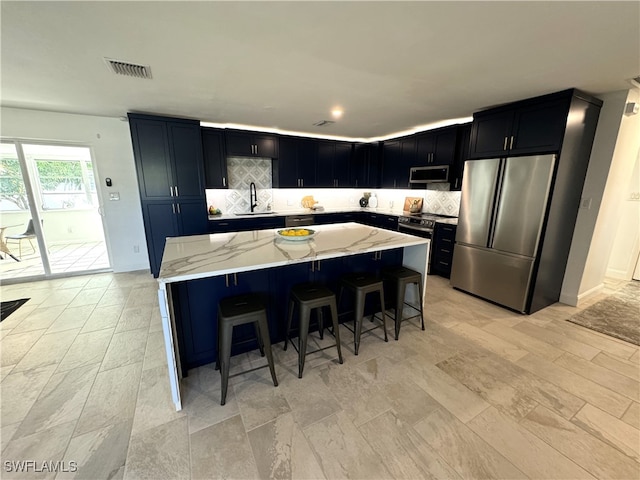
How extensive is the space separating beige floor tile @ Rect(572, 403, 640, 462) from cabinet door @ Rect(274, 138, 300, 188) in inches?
189

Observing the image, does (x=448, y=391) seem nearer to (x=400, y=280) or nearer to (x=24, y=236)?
(x=400, y=280)

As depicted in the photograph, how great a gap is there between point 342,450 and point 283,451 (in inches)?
13.4

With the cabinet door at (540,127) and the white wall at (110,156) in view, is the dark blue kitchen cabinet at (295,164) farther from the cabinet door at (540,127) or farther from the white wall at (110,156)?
the cabinet door at (540,127)

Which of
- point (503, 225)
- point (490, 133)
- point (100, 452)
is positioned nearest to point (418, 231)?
point (503, 225)

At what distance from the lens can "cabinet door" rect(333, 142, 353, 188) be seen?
18.2 ft

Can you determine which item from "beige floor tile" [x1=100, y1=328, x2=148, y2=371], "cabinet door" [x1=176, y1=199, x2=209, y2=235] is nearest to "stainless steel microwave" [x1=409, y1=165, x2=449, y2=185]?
"cabinet door" [x1=176, y1=199, x2=209, y2=235]

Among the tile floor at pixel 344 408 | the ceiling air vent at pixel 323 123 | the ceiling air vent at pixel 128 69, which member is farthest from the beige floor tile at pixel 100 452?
the ceiling air vent at pixel 323 123

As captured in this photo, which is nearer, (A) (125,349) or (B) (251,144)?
(A) (125,349)

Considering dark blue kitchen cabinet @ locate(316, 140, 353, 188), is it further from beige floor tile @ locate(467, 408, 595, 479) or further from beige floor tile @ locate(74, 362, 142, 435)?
beige floor tile @ locate(467, 408, 595, 479)

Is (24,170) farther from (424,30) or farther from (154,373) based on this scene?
(424,30)

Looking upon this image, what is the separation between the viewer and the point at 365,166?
5.82 metres

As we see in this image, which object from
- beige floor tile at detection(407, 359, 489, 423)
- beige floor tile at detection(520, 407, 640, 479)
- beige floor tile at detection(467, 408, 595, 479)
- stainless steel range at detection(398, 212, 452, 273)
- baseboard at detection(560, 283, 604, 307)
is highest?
stainless steel range at detection(398, 212, 452, 273)

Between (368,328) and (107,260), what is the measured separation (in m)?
4.82

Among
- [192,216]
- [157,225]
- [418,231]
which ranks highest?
[192,216]
